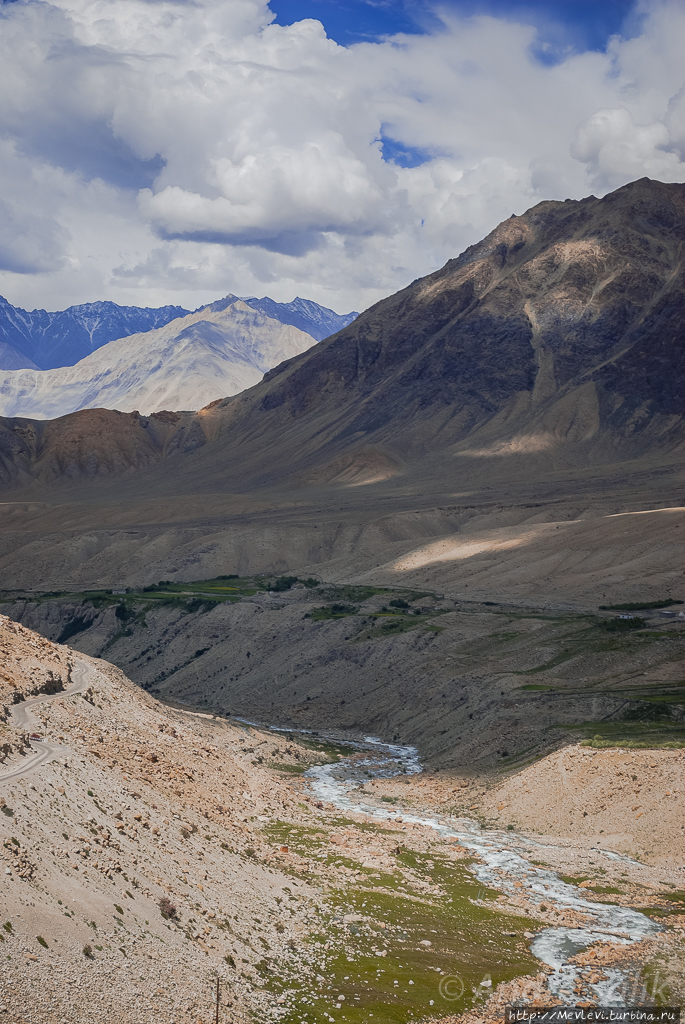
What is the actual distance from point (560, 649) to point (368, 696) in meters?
15.4

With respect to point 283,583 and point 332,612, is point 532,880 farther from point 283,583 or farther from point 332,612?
point 283,583

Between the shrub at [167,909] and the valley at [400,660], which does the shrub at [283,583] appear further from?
the shrub at [167,909]

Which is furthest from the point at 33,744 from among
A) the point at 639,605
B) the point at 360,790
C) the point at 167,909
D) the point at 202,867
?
the point at 639,605

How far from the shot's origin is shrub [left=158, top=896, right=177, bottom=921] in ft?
92.5

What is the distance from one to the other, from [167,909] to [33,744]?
8789 mm

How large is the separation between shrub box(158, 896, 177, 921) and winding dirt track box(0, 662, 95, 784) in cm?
597

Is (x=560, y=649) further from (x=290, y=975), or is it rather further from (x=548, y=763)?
(x=290, y=975)

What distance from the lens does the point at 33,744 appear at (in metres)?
34.1

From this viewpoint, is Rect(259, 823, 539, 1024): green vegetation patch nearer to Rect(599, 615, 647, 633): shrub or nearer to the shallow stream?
the shallow stream


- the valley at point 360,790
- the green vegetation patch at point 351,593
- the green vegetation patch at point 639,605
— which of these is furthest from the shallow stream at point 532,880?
the green vegetation patch at point 351,593

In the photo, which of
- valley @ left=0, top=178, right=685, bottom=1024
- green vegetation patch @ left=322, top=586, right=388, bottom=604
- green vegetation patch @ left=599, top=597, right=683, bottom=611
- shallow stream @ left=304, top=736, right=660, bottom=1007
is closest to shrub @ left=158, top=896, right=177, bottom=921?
valley @ left=0, top=178, right=685, bottom=1024

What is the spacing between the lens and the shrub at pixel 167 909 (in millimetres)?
28188

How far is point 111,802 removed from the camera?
33281 millimetres

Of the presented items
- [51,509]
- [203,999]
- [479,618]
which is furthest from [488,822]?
[51,509]
